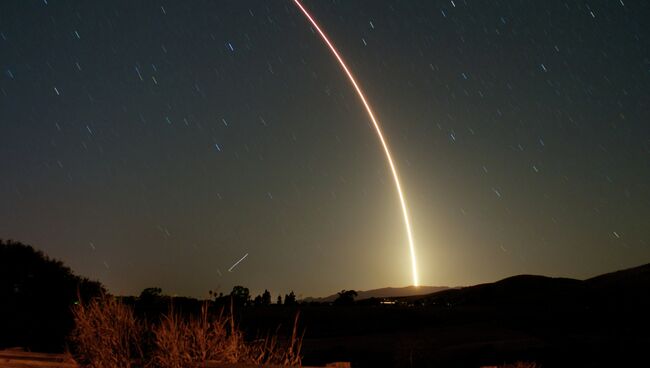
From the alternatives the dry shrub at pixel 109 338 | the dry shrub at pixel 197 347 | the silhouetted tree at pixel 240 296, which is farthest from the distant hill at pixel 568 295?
the dry shrub at pixel 197 347

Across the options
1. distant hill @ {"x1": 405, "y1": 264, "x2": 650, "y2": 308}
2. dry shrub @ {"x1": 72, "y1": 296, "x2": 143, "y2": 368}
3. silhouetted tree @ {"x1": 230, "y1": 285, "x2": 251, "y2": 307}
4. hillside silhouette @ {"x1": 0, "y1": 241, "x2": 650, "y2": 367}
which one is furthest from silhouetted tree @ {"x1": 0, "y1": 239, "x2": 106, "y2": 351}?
distant hill @ {"x1": 405, "y1": 264, "x2": 650, "y2": 308}

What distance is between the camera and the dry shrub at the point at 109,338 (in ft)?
36.1

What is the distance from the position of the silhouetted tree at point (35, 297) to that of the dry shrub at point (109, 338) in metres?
5.66

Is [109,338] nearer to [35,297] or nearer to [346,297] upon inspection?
[35,297]

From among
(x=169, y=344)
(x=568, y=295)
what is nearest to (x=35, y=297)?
(x=169, y=344)

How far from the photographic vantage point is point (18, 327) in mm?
19188

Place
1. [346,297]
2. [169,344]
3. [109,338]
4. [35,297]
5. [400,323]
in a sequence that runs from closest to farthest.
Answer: [169,344], [109,338], [35,297], [400,323], [346,297]

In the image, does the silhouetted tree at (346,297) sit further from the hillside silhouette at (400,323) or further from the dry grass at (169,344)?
the dry grass at (169,344)

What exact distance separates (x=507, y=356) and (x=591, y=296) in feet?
147

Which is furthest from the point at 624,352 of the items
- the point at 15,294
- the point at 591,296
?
the point at 591,296

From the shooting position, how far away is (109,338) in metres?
11.2

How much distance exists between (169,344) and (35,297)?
15.9 meters

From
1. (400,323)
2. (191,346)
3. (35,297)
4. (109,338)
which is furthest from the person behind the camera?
(400,323)

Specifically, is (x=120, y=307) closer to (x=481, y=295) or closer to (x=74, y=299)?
(x=74, y=299)
